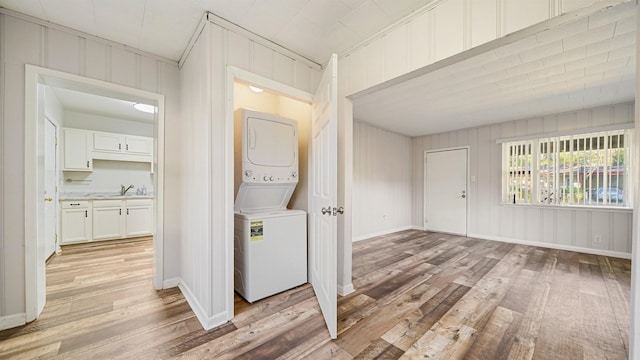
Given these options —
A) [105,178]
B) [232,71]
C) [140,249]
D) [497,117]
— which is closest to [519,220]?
[497,117]

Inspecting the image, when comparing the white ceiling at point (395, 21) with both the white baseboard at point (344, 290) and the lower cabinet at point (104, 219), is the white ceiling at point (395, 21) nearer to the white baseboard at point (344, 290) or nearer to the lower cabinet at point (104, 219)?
the white baseboard at point (344, 290)

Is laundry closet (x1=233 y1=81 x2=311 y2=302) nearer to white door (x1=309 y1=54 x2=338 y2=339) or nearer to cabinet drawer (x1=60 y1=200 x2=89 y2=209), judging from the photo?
white door (x1=309 y1=54 x2=338 y2=339)

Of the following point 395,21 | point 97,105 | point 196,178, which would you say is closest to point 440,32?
point 395,21

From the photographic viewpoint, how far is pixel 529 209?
4340 mm

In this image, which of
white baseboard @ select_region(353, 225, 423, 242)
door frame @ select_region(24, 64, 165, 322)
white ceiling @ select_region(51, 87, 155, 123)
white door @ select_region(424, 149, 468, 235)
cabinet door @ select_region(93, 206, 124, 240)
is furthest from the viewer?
white door @ select_region(424, 149, 468, 235)

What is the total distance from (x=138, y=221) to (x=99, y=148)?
1490mm

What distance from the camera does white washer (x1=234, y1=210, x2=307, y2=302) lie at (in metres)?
2.11

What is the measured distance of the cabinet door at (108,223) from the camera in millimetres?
4145

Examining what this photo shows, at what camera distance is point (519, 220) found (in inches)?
174

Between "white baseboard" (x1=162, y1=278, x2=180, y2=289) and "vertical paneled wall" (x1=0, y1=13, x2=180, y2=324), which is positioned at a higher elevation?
"vertical paneled wall" (x1=0, y1=13, x2=180, y2=324)

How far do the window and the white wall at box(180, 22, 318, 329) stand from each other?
4856 mm

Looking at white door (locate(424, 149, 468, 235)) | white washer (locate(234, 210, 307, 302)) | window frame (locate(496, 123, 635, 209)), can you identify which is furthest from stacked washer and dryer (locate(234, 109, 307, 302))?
window frame (locate(496, 123, 635, 209))

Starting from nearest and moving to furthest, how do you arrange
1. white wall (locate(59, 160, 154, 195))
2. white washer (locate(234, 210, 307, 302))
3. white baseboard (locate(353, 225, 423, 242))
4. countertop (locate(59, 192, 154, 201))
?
white washer (locate(234, 210, 307, 302)) → countertop (locate(59, 192, 154, 201)) → white wall (locate(59, 160, 154, 195)) → white baseboard (locate(353, 225, 423, 242))

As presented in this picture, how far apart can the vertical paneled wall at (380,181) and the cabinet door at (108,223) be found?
4.19 m
